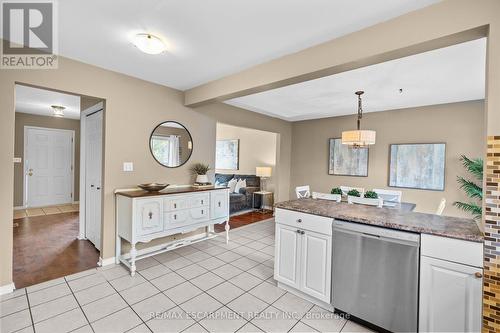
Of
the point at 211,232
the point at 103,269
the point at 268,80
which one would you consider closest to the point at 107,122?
the point at 103,269

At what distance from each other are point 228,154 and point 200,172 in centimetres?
363

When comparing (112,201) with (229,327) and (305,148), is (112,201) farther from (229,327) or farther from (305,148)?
(305,148)

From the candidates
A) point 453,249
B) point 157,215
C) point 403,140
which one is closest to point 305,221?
point 453,249

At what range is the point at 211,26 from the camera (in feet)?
6.44

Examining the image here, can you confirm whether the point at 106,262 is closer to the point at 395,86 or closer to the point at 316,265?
the point at 316,265

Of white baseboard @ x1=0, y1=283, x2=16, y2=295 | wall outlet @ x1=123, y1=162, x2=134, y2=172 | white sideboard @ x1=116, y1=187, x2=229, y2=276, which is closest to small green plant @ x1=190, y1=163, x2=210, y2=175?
white sideboard @ x1=116, y1=187, x2=229, y2=276

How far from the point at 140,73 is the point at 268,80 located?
1729mm

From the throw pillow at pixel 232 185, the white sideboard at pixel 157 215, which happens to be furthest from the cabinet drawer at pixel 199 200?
the throw pillow at pixel 232 185

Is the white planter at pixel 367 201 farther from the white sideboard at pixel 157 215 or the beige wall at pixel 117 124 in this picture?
the beige wall at pixel 117 124

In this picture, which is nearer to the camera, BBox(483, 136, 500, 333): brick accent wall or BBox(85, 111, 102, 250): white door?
BBox(483, 136, 500, 333): brick accent wall

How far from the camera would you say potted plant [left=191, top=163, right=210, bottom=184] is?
3805mm

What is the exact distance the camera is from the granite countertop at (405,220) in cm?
156

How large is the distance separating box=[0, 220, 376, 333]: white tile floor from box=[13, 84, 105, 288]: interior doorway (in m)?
0.51

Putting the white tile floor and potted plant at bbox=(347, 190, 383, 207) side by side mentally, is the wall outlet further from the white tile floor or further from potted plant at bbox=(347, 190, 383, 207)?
potted plant at bbox=(347, 190, 383, 207)
